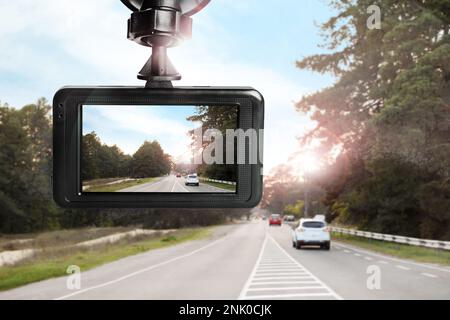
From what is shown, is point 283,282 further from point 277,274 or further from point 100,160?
point 100,160

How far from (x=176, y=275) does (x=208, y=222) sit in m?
47.3

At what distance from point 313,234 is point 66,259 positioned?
39.7 ft

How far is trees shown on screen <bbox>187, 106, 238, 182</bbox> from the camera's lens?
1.77 meters

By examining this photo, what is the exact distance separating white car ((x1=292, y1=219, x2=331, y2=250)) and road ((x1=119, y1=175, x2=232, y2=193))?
1162 inches

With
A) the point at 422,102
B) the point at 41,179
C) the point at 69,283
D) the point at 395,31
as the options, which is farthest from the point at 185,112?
the point at 41,179

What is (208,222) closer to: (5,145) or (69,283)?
(5,145)

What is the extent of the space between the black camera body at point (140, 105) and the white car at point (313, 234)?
97.1ft

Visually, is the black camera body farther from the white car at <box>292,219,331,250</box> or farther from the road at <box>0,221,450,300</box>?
the white car at <box>292,219,331,250</box>

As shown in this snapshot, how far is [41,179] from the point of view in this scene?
58188 millimetres

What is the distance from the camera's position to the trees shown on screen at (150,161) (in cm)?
188

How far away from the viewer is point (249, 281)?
1673 centimetres
